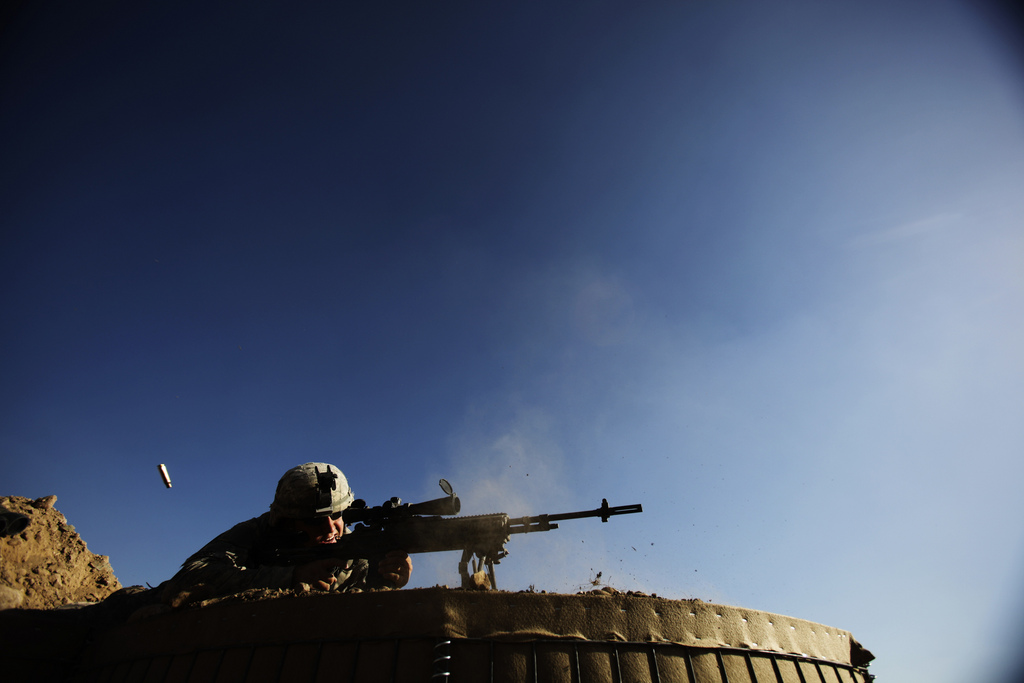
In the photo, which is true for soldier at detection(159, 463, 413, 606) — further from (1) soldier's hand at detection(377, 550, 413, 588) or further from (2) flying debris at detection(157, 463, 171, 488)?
(2) flying debris at detection(157, 463, 171, 488)

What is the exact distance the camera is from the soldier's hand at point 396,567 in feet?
20.5

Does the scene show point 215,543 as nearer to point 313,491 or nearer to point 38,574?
point 313,491

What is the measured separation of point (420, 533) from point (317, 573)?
1.35m

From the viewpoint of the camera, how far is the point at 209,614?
3.42m

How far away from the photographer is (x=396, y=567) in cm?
629

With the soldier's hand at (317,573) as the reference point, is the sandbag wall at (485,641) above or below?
below

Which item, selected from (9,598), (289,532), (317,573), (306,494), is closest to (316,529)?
(289,532)

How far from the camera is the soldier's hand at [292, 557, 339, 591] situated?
5.49 meters

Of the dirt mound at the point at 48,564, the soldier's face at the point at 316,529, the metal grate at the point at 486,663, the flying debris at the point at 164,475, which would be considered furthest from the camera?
the flying debris at the point at 164,475

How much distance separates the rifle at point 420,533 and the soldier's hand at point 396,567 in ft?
0.34

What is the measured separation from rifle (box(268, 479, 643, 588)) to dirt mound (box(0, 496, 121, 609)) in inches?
81.8

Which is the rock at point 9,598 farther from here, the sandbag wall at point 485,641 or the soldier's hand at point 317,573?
the soldier's hand at point 317,573

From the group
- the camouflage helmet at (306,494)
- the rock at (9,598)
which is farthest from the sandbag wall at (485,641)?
the camouflage helmet at (306,494)

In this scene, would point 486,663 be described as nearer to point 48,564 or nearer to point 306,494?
point 306,494
